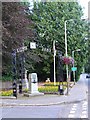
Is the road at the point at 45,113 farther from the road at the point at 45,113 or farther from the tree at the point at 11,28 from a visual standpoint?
the tree at the point at 11,28

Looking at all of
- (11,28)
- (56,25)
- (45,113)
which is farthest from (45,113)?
(56,25)

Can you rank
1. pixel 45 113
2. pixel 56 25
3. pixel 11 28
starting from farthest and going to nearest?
1. pixel 56 25
2. pixel 11 28
3. pixel 45 113

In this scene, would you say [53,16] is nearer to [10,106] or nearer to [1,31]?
[1,31]

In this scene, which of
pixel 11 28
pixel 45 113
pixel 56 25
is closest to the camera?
pixel 45 113

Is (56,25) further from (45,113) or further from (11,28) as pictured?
(45,113)

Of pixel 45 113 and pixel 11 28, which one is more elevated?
pixel 11 28

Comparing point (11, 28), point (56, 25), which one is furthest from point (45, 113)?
point (56, 25)

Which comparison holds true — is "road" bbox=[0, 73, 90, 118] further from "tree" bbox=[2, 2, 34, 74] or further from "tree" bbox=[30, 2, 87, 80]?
"tree" bbox=[30, 2, 87, 80]

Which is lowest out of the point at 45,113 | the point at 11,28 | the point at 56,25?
the point at 45,113

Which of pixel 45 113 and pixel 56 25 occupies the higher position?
pixel 56 25

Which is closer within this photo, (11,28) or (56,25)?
(11,28)

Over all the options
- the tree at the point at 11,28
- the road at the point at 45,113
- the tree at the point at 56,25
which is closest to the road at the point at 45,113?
the road at the point at 45,113

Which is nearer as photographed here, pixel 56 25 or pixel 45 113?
pixel 45 113

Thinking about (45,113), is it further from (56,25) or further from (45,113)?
(56,25)
